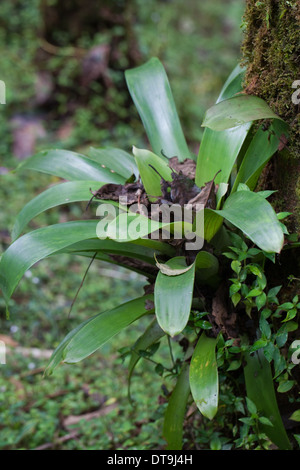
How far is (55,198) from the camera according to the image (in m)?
1.49

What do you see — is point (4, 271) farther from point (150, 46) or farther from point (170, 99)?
point (150, 46)

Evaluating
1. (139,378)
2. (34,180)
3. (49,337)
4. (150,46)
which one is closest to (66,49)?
(150,46)

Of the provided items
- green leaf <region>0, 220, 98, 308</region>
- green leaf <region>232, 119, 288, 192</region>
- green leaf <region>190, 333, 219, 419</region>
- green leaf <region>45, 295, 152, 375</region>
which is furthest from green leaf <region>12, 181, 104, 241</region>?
green leaf <region>190, 333, 219, 419</region>

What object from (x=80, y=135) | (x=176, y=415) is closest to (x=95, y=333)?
(x=176, y=415)

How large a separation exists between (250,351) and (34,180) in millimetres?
2966

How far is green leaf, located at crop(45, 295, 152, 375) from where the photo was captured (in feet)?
A: 4.38

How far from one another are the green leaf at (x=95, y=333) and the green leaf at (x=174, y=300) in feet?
0.66

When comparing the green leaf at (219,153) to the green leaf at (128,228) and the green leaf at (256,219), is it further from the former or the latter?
the green leaf at (128,228)

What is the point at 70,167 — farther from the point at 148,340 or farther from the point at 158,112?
the point at 148,340

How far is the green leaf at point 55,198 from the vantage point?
1480mm

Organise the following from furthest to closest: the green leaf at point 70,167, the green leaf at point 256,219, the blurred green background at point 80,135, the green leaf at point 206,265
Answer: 1. the blurred green background at point 80,135
2. the green leaf at point 70,167
3. the green leaf at point 206,265
4. the green leaf at point 256,219

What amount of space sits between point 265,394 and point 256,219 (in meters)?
0.59

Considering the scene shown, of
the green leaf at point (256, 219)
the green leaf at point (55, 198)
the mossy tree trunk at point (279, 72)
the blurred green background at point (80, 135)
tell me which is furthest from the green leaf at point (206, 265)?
the blurred green background at point (80, 135)
